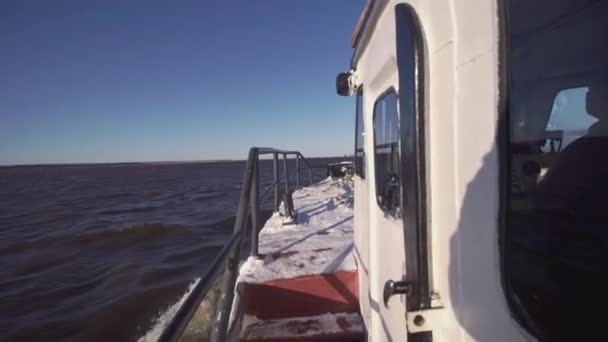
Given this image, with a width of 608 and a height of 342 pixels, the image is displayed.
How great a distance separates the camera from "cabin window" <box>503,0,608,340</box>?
0.63 m

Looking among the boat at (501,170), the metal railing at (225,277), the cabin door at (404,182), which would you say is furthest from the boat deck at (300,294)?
the boat at (501,170)

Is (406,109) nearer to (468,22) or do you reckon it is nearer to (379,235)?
(468,22)

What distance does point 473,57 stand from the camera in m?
0.71

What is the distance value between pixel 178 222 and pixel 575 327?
15237 mm

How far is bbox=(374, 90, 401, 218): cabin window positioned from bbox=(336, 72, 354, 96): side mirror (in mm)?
774

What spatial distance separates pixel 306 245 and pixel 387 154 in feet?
7.70

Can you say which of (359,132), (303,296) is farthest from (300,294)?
(359,132)

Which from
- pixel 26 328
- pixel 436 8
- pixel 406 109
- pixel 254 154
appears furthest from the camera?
pixel 26 328

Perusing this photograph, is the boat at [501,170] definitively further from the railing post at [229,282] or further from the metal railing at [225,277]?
the railing post at [229,282]

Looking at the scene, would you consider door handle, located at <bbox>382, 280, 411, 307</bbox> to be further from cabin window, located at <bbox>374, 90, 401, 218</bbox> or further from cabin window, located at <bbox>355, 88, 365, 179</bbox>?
cabin window, located at <bbox>355, 88, 365, 179</bbox>

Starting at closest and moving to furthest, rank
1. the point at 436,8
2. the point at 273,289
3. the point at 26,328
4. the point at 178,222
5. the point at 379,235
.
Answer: the point at 436,8 < the point at 379,235 < the point at 273,289 < the point at 26,328 < the point at 178,222

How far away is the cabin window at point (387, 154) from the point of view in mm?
1216

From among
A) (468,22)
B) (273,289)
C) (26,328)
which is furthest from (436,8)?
(26,328)

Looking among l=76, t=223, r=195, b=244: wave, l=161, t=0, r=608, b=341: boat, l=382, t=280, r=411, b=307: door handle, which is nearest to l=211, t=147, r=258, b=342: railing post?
l=161, t=0, r=608, b=341: boat
